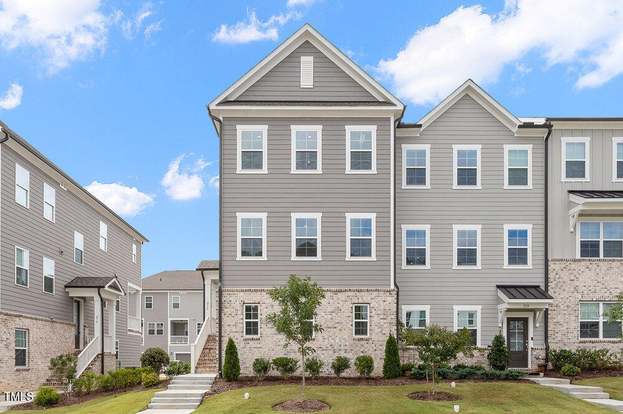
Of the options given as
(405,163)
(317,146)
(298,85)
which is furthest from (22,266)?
(405,163)

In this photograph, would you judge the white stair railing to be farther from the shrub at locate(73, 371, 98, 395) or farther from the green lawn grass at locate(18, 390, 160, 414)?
the shrub at locate(73, 371, 98, 395)

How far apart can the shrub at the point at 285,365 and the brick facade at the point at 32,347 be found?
386 inches

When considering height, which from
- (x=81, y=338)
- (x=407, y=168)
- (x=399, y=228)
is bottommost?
(x=81, y=338)

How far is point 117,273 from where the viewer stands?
41375mm

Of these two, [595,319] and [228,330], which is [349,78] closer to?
[228,330]

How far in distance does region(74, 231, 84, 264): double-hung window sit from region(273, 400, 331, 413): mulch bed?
1796cm

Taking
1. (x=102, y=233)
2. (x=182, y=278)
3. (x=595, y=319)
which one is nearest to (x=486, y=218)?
(x=595, y=319)

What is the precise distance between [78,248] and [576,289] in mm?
23403

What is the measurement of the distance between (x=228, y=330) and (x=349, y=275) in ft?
16.1

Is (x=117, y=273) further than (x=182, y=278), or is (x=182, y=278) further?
(x=182, y=278)

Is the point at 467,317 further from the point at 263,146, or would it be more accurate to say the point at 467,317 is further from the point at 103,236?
the point at 103,236

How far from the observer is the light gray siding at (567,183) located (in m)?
27.4

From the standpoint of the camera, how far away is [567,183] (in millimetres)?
27578

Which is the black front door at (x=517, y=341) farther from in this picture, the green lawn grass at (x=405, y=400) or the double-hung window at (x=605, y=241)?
the double-hung window at (x=605, y=241)
